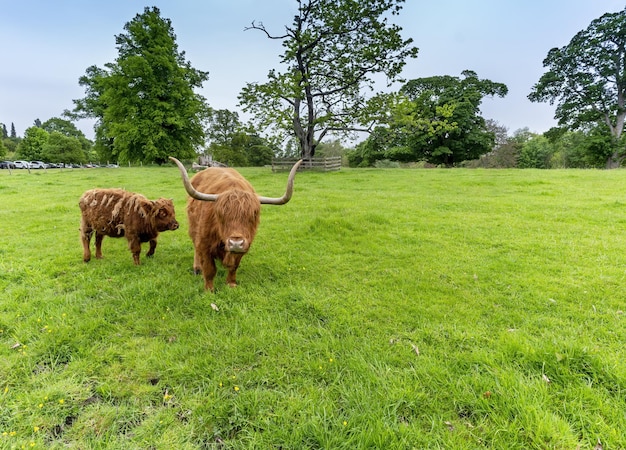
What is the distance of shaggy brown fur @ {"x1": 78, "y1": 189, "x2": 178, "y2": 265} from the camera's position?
15.6 ft

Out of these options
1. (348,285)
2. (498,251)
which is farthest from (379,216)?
(348,285)

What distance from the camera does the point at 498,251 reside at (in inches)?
209

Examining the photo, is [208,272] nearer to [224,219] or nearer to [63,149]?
[224,219]

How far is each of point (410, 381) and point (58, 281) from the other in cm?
500

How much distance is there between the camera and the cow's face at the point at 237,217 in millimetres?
3389

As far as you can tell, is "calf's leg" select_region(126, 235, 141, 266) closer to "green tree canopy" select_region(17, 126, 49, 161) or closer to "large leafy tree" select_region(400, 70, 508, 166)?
"large leafy tree" select_region(400, 70, 508, 166)

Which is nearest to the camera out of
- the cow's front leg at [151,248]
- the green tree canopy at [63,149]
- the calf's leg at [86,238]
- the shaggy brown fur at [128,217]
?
the shaggy brown fur at [128,217]

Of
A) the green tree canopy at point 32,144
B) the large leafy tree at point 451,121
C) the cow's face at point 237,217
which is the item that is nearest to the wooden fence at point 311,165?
the large leafy tree at point 451,121

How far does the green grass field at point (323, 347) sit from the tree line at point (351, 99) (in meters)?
17.5

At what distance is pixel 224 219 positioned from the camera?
3590mm

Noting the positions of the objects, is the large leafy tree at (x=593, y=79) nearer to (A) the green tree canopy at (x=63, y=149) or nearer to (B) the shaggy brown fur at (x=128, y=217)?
(B) the shaggy brown fur at (x=128, y=217)

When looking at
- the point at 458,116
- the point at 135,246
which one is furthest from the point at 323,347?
the point at 458,116

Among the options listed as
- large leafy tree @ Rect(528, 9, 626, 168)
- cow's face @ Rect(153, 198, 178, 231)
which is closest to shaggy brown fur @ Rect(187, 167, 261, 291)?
cow's face @ Rect(153, 198, 178, 231)

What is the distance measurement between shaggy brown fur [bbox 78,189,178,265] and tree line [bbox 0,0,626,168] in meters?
17.2
